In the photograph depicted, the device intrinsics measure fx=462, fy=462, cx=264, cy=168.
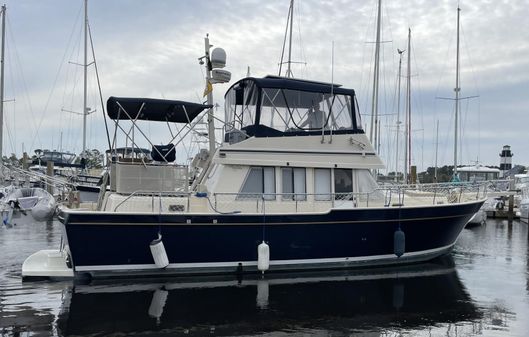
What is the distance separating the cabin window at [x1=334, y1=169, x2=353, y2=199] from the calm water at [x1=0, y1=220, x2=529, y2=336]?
185cm

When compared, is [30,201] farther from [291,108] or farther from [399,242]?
[399,242]

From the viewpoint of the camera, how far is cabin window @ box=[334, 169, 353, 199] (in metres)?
10.7

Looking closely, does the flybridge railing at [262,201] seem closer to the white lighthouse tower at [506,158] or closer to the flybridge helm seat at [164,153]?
the flybridge helm seat at [164,153]

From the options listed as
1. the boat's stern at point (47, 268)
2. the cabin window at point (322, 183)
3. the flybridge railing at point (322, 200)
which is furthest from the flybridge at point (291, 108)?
the boat's stern at point (47, 268)

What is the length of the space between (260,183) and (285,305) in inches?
123

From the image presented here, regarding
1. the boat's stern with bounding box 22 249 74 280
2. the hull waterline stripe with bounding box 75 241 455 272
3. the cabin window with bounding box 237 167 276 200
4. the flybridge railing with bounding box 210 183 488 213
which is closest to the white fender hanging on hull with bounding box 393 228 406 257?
the hull waterline stripe with bounding box 75 241 455 272

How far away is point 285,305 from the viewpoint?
7.88 m

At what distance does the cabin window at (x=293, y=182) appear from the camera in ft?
33.9

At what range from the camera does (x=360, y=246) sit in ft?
33.3

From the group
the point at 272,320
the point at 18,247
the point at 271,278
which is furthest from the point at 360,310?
the point at 18,247

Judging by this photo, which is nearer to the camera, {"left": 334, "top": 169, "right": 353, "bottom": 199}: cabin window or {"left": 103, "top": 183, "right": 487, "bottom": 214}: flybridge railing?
{"left": 103, "top": 183, "right": 487, "bottom": 214}: flybridge railing

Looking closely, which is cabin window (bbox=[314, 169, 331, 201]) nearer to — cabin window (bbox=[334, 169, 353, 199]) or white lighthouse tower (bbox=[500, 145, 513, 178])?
cabin window (bbox=[334, 169, 353, 199])

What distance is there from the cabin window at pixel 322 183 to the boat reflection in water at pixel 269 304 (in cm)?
174

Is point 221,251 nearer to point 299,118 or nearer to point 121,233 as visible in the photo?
point 121,233
